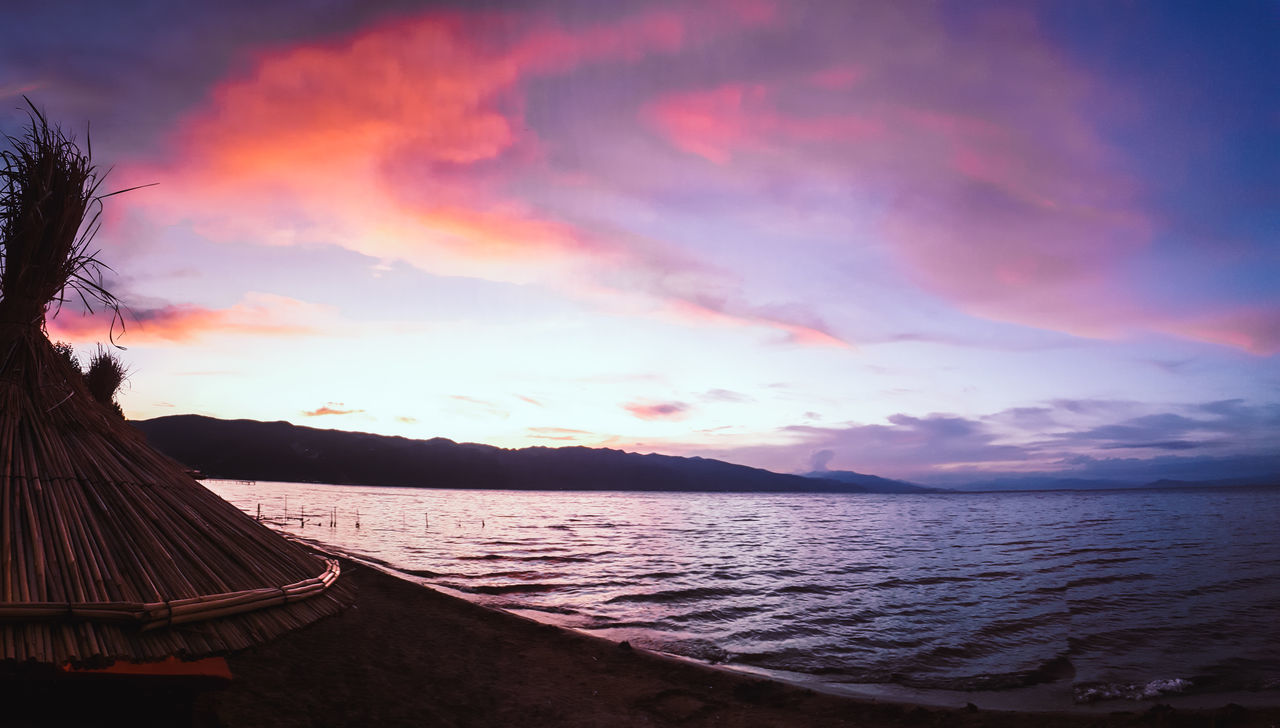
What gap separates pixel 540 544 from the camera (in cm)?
3575

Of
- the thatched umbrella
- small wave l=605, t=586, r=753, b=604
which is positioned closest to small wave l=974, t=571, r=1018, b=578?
small wave l=605, t=586, r=753, b=604

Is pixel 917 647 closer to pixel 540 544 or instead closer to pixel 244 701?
pixel 244 701

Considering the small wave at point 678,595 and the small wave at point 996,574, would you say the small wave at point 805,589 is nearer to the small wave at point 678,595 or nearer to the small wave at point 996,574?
the small wave at point 678,595

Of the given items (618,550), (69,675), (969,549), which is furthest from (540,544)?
(69,675)

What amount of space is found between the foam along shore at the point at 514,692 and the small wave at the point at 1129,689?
71 centimetres

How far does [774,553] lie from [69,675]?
3274 centimetres

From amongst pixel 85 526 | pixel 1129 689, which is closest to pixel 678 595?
pixel 1129 689

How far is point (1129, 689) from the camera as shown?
33.1 feet

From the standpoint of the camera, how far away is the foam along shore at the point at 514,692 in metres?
7.38

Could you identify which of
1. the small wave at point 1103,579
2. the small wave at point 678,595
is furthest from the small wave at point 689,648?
the small wave at point 1103,579

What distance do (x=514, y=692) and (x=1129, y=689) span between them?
10.4 meters

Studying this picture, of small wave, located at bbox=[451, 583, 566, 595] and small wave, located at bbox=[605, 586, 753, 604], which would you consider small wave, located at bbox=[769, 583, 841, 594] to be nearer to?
small wave, located at bbox=[605, 586, 753, 604]

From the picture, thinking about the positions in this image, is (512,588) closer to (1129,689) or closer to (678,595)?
(678,595)

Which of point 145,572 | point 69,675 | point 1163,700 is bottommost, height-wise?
point 1163,700
